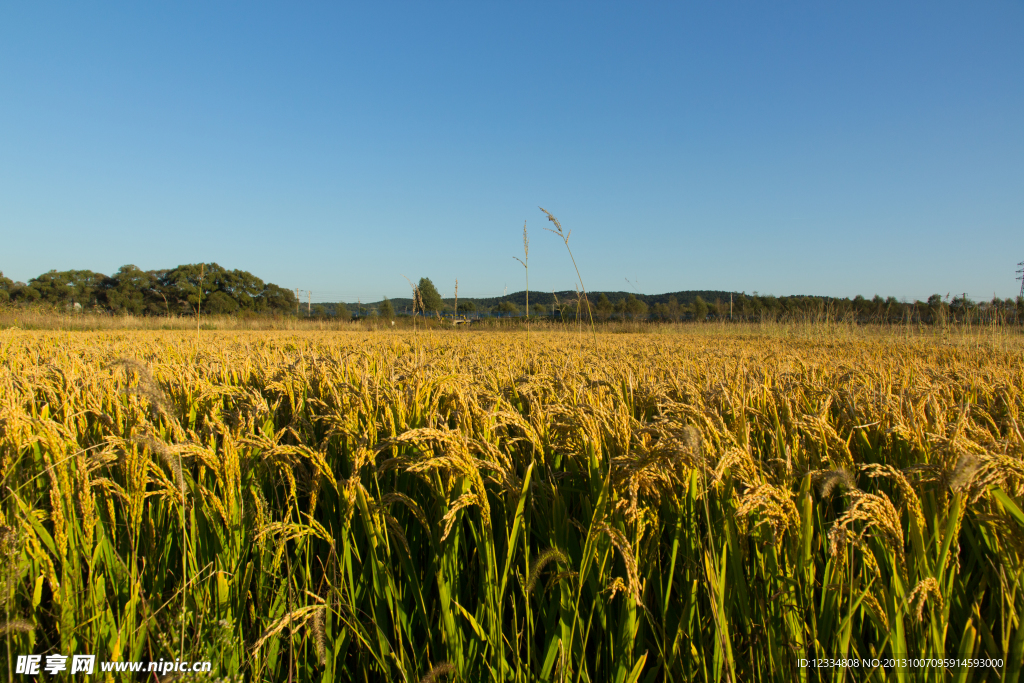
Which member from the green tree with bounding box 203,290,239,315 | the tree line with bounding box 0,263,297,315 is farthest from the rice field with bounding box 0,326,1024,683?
the green tree with bounding box 203,290,239,315

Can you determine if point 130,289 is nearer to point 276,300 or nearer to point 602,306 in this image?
point 276,300

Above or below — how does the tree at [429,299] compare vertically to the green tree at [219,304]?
below

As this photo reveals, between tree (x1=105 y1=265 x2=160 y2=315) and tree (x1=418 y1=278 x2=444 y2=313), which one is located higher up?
tree (x1=105 y1=265 x2=160 y2=315)

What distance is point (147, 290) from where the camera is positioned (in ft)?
145

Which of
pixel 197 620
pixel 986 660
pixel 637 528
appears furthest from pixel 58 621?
pixel 986 660

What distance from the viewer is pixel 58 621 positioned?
0.90 metres

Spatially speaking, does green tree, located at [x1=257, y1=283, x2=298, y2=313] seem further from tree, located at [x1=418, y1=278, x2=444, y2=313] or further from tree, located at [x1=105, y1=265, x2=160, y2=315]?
tree, located at [x1=418, y1=278, x2=444, y2=313]

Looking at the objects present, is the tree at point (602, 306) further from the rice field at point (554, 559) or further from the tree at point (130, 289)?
the tree at point (130, 289)

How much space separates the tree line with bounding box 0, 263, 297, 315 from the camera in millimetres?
39719

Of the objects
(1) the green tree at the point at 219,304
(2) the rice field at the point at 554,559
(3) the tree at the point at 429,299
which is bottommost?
(2) the rice field at the point at 554,559

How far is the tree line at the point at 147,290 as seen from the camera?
39719 mm

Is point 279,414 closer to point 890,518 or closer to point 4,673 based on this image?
point 4,673

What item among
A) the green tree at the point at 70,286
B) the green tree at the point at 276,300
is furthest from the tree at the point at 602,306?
the green tree at the point at 70,286

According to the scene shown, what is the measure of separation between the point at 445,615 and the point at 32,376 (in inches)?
114
